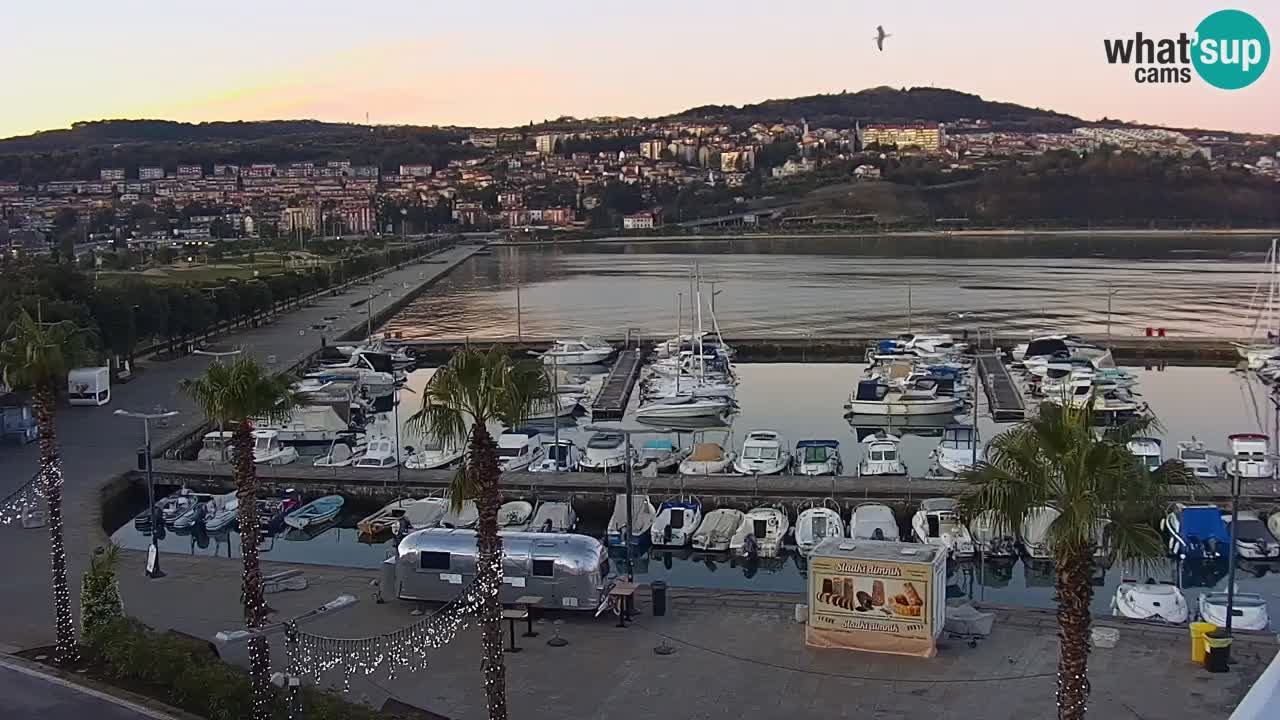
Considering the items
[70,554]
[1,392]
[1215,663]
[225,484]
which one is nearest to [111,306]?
[1,392]

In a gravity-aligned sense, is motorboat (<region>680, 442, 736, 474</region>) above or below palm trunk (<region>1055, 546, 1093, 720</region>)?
below

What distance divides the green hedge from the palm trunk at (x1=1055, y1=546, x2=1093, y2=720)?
4.57 meters

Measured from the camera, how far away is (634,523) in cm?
1798

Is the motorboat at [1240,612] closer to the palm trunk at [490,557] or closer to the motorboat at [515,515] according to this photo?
the palm trunk at [490,557]

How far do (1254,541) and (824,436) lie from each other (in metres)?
11.3

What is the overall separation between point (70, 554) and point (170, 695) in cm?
603

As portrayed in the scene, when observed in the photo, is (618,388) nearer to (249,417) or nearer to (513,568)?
(513,568)

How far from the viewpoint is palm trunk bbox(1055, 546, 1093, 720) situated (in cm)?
674

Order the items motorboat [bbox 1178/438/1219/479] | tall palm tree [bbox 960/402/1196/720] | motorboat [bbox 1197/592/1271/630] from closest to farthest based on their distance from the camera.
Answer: tall palm tree [bbox 960/402/1196/720], motorboat [bbox 1197/592/1271/630], motorboat [bbox 1178/438/1219/479]

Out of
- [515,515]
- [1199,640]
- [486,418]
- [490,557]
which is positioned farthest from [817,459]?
[486,418]

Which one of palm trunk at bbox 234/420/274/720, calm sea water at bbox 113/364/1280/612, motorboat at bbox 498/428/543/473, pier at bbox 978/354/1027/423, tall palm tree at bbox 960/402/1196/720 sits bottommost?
calm sea water at bbox 113/364/1280/612

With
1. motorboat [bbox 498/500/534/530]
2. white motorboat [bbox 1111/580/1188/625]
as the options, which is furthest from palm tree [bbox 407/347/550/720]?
motorboat [bbox 498/500/534/530]

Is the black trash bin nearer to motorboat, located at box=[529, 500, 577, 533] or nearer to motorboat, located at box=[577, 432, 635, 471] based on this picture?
motorboat, located at box=[529, 500, 577, 533]

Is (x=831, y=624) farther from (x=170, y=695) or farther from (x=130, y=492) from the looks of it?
(x=130, y=492)
